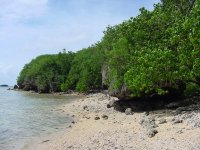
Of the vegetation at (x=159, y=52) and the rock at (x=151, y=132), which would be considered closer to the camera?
the rock at (x=151, y=132)

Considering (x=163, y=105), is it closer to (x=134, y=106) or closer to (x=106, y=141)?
(x=134, y=106)

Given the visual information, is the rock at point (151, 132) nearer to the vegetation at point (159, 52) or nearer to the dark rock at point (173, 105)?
the vegetation at point (159, 52)

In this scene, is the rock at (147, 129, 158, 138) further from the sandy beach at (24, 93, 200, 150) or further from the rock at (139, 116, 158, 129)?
the rock at (139, 116, 158, 129)

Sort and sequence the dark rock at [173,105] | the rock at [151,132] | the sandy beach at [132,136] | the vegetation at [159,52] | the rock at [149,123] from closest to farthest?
the sandy beach at [132,136] → the rock at [151,132] → the rock at [149,123] → the vegetation at [159,52] → the dark rock at [173,105]

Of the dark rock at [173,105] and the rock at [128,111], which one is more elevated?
the dark rock at [173,105]

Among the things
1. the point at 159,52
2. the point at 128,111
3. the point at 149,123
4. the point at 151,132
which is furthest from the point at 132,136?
the point at 128,111

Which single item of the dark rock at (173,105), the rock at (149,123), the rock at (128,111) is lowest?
the rock at (149,123)

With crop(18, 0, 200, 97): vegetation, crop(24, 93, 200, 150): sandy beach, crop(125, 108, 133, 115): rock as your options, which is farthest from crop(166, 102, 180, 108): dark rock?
crop(24, 93, 200, 150): sandy beach

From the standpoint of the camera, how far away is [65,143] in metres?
23.5

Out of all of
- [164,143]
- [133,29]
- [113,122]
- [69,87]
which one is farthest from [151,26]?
[69,87]

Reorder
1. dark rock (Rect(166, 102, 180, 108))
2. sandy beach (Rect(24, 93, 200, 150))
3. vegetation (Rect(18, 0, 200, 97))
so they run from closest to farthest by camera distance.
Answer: sandy beach (Rect(24, 93, 200, 150))
vegetation (Rect(18, 0, 200, 97))
dark rock (Rect(166, 102, 180, 108))

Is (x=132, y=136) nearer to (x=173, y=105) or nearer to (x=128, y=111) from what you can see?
(x=128, y=111)

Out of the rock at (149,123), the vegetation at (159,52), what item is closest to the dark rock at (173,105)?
the vegetation at (159,52)

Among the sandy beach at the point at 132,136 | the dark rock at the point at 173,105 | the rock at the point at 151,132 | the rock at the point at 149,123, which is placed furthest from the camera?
the dark rock at the point at 173,105
